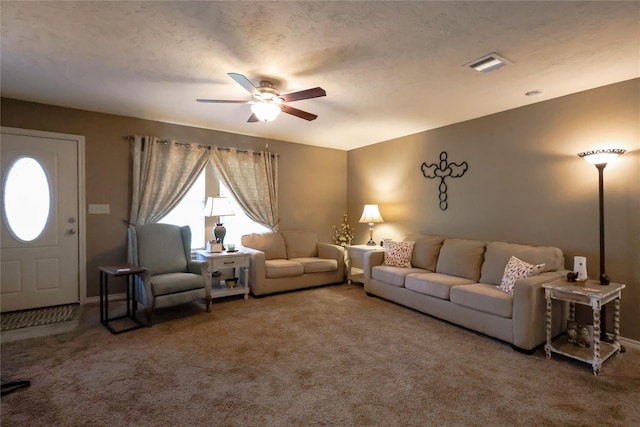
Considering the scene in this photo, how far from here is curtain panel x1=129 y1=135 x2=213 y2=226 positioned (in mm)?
4234

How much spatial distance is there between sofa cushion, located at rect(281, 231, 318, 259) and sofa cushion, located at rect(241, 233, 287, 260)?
12 centimetres

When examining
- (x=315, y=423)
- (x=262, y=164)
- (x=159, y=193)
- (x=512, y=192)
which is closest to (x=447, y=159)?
(x=512, y=192)

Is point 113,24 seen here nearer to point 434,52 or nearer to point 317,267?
point 434,52

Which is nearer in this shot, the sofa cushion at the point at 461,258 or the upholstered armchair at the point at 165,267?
the upholstered armchair at the point at 165,267

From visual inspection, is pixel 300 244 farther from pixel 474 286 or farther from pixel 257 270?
pixel 474 286

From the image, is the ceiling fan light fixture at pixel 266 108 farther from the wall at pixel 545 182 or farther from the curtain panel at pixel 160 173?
the wall at pixel 545 182

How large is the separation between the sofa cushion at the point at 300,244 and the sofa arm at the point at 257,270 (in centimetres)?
82

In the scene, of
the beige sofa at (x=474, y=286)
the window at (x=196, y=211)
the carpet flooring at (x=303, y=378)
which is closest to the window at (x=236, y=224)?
the window at (x=196, y=211)

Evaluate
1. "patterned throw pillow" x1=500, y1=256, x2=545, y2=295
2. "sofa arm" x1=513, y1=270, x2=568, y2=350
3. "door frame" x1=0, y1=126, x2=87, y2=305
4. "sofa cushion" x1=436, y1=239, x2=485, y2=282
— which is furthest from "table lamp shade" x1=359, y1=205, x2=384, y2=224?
"door frame" x1=0, y1=126, x2=87, y2=305

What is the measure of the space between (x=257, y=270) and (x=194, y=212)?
1.38 meters

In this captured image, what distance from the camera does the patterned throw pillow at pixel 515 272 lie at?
2990 mm

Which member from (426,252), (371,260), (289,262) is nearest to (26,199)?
(289,262)

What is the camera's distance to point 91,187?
159 inches

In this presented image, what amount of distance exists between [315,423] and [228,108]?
3412mm
